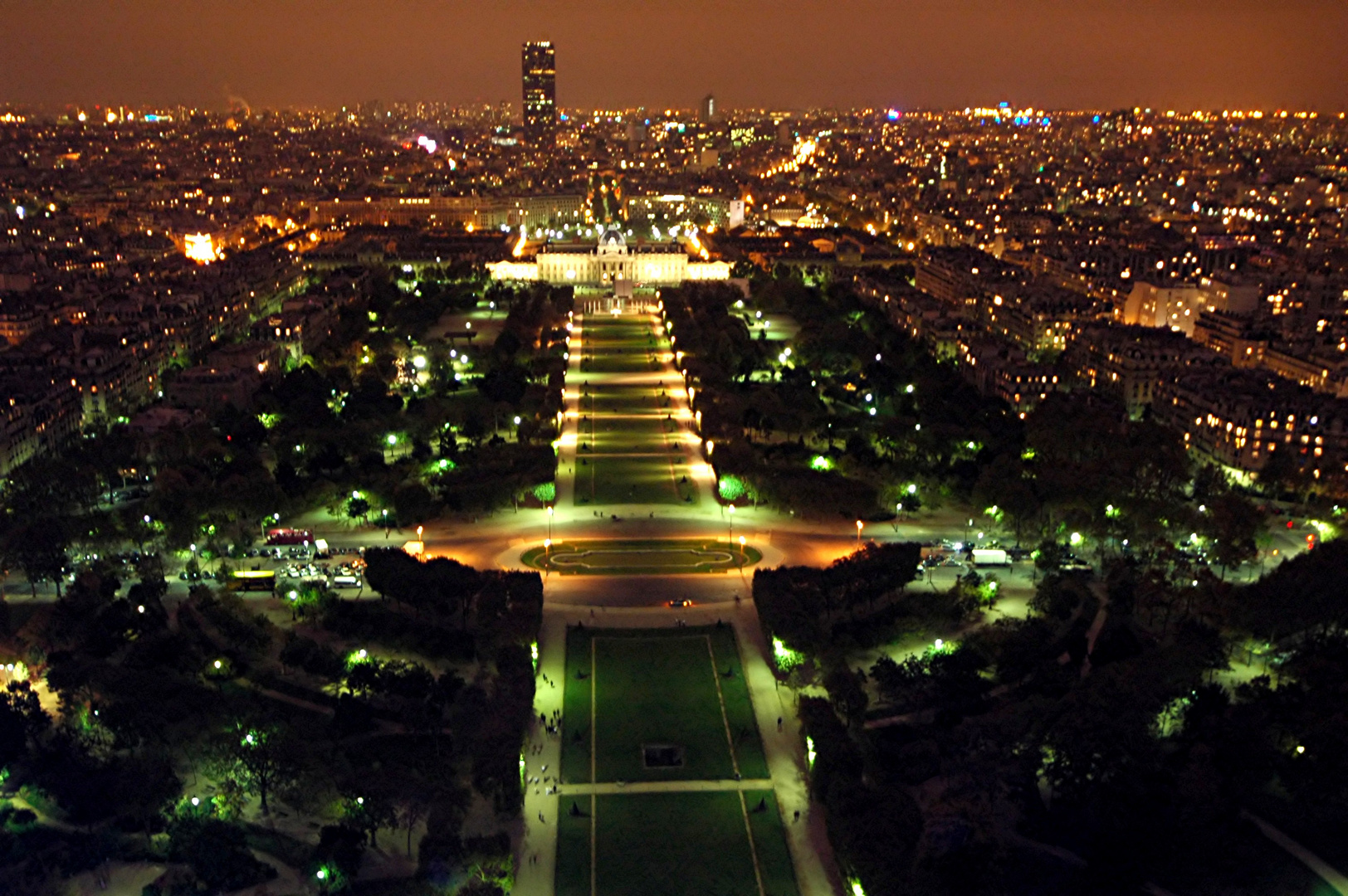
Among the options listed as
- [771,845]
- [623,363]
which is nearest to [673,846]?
[771,845]

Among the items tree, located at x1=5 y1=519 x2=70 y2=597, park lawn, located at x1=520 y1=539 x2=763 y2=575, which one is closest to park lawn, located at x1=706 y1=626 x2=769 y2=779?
park lawn, located at x1=520 y1=539 x2=763 y2=575

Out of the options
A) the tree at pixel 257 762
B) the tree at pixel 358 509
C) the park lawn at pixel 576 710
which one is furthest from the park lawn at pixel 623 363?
the tree at pixel 257 762

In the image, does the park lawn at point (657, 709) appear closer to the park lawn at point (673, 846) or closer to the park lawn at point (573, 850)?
the park lawn at point (673, 846)

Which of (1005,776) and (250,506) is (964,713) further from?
(250,506)

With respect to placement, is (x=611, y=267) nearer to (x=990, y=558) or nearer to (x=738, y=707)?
(x=990, y=558)

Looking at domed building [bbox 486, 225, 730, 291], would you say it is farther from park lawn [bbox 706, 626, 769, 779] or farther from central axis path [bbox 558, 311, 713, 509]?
park lawn [bbox 706, 626, 769, 779]

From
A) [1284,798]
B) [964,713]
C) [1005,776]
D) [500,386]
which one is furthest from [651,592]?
[500,386]
